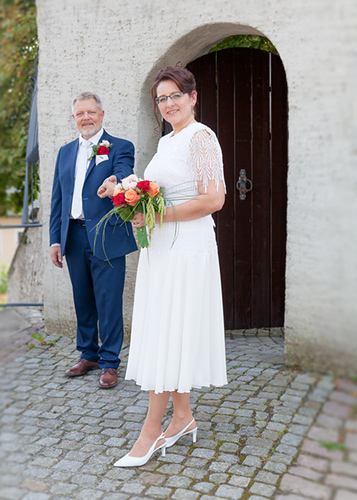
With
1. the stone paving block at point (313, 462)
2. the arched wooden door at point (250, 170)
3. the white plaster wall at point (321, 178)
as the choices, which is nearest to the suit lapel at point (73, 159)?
the white plaster wall at point (321, 178)

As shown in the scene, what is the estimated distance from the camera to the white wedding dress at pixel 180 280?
7.50 feet

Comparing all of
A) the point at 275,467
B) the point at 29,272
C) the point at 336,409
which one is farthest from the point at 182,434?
the point at 29,272

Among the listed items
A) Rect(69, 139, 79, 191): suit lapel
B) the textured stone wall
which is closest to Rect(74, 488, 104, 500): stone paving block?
Rect(69, 139, 79, 191): suit lapel

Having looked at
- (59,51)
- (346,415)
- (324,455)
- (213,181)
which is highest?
(59,51)

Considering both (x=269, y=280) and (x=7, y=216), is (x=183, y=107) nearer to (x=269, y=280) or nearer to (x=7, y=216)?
(x=7, y=216)

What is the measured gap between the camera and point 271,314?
4809mm

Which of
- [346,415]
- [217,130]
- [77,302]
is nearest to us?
[346,415]

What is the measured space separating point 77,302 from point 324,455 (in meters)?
2.48

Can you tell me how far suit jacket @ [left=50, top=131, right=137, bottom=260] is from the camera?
10.4 feet

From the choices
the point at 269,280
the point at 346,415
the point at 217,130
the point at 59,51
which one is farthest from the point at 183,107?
the point at 269,280

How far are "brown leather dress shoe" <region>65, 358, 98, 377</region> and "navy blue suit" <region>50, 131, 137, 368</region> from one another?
1.4 inches

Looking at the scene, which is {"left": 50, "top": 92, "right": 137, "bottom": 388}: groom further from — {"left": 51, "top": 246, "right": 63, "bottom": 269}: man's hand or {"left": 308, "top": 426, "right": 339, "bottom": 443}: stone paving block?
{"left": 308, "top": 426, "right": 339, "bottom": 443}: stone paving block

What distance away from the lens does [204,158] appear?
2252mm

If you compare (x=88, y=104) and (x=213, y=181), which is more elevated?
(x=88, y=104)
